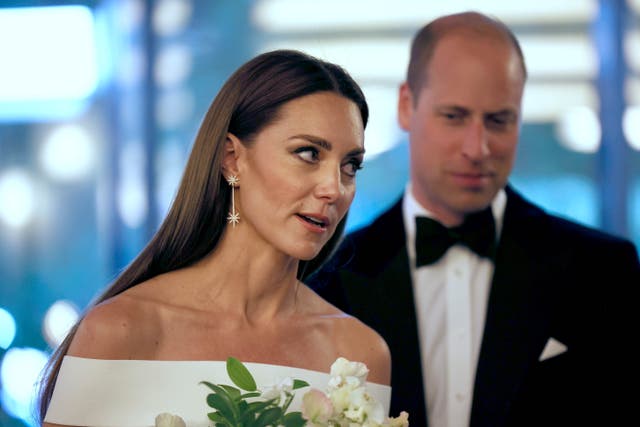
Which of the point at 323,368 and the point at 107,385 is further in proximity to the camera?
the point at 323,368

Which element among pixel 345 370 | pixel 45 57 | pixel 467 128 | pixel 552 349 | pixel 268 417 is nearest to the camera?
pixel 268 417

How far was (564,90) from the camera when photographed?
5480 millimetres

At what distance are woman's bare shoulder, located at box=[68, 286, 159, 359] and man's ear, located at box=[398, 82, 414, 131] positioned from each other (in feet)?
4.47

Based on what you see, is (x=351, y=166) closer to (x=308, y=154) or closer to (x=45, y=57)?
(x=308, y=154)

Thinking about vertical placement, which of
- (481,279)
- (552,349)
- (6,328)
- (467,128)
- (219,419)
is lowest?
(6,328)

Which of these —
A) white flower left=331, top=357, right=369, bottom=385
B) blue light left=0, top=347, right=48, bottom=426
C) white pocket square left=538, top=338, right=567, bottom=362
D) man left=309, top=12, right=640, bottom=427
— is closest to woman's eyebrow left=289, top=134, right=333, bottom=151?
white flower left=331, top=357, right=369, bottom=385

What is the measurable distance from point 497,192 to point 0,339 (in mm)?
2849

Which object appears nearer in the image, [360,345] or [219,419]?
[219,419]

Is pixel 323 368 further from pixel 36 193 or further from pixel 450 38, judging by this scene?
pixel 36 193

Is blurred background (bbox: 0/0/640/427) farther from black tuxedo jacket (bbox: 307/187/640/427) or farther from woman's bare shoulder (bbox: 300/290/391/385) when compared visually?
woman's bare shoulder (bbox: 300/290/391/385)

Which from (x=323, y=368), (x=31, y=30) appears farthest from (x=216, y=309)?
(x=31, y=30)

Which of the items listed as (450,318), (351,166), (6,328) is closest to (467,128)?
(450,318)

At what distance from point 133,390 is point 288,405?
668 mm

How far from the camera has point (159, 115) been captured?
18.7ft
